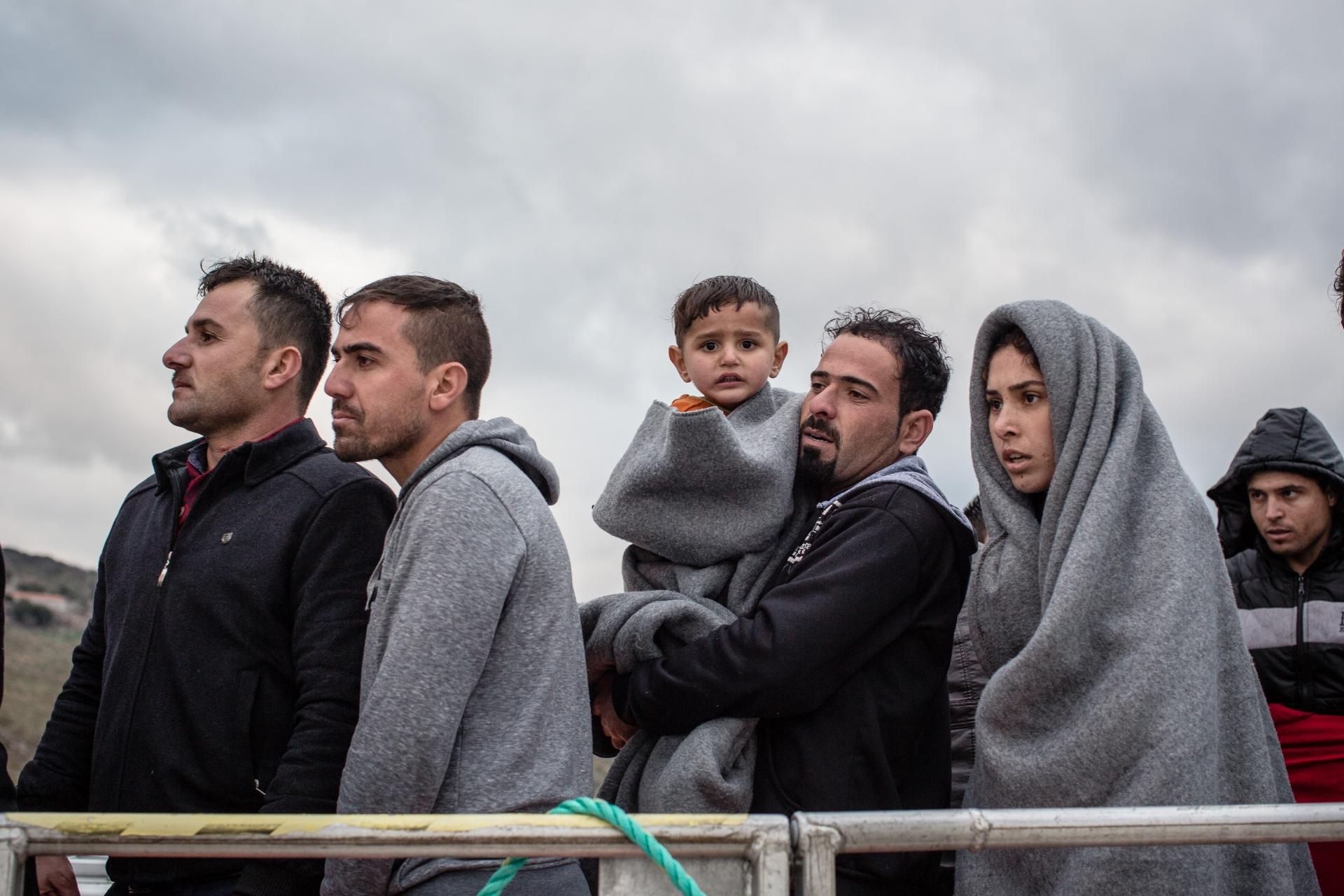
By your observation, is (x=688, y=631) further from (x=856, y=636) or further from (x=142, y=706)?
(x=142, y=706)

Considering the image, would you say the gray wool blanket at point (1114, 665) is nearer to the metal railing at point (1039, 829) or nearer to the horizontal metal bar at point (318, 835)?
the metal railing at point (1039, 829)

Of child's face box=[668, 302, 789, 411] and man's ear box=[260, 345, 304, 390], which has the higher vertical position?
child's face box=[668, 302, 789, 411]

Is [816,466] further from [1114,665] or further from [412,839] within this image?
[412,839]

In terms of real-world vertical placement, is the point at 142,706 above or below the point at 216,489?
below

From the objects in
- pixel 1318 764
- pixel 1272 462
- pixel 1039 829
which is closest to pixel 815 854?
pixel 1039 829

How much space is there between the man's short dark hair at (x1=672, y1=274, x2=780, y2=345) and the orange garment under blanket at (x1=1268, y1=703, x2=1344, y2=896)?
2066mm

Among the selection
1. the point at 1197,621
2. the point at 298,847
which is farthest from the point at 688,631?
the point at 298,847

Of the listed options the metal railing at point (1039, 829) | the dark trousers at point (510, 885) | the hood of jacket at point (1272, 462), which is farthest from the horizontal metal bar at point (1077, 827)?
the hood of jacket at point (1272, 462)

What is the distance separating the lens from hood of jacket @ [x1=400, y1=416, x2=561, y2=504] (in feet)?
9.22

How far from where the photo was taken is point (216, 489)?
126 inches

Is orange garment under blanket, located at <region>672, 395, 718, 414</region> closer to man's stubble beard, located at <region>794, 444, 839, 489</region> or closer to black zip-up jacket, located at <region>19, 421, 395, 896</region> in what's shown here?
man's stubble beard, located at <region>794, 444, 839, 489</region>

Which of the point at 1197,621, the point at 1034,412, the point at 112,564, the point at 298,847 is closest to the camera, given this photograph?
the point at 298,847

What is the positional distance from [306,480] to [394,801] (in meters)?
1.09

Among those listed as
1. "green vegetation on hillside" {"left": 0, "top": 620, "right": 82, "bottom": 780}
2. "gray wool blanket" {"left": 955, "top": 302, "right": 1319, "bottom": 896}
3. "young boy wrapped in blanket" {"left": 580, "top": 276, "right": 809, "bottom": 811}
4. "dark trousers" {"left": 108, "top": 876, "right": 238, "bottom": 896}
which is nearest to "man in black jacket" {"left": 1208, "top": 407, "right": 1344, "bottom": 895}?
"gray wool blanket" {"left": 955, "top": 302, "right": 1319, "bottom": 896}
